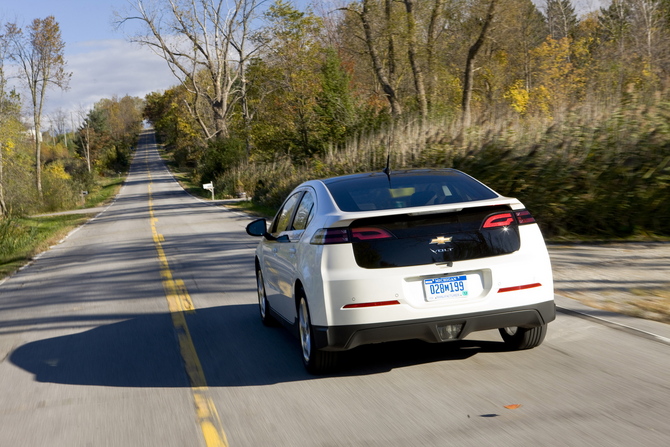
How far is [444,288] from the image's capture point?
5238 mm

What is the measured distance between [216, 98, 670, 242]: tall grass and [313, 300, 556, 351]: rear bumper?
25.7 feet

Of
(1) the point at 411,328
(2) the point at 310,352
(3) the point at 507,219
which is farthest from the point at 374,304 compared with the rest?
(3) the point at 507,219

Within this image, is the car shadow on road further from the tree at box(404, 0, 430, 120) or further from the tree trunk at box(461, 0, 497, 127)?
the tree at box(404, 0, 430, 120)

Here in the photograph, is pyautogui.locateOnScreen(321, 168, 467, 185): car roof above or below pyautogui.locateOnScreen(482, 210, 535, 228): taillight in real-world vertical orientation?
above

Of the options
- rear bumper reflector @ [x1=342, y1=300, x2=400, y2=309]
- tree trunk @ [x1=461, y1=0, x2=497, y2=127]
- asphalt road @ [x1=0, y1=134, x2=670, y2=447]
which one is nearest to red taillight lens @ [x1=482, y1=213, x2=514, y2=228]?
rear bumper reflector @ [x1=342, y1=300, x2=400, y2=309]

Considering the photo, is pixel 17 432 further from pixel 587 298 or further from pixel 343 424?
pixel 587 298

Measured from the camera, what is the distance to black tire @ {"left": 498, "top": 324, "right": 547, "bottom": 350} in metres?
6.01

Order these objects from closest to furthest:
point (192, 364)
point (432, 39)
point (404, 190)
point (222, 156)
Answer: point (404, 190) < point (192, 364) < point (432, 39) < point (222, 156)

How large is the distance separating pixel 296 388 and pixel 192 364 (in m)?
1.47

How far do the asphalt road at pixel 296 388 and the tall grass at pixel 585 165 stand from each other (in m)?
5.79

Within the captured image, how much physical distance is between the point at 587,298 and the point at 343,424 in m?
4.51

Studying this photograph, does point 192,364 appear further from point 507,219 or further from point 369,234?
point 507,219

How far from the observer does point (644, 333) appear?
21.1 feet

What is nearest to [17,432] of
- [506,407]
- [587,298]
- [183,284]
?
[506,407]
